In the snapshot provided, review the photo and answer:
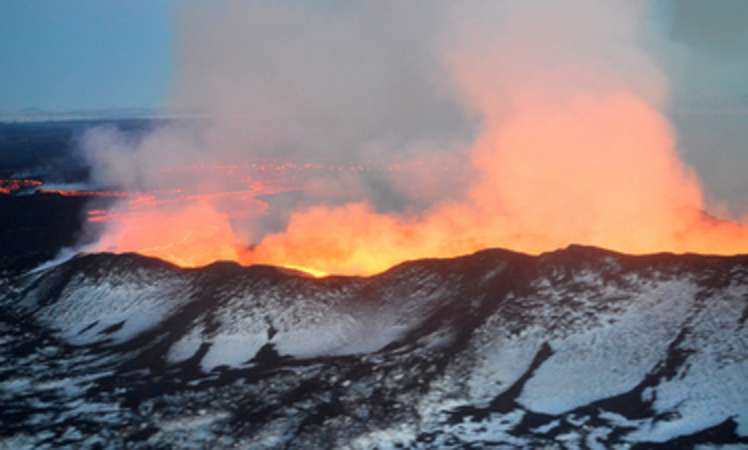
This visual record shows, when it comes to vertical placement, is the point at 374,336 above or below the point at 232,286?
below

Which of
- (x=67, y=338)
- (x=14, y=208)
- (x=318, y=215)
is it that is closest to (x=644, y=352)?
(x=67, y=338)

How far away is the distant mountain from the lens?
97.7 feet

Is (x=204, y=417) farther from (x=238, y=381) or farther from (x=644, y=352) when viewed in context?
(x=644, y=352)

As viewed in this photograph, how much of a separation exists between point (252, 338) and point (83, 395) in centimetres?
1142

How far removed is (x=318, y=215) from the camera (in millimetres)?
79188

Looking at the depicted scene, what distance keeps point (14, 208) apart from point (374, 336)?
94013 mm

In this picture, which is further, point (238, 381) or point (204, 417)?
point (238, 381)

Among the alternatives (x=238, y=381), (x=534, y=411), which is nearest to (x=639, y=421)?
(x=534, y=411)

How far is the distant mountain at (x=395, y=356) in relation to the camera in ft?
97.7

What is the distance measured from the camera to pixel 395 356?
124 ft

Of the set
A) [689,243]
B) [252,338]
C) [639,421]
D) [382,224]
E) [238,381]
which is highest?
[382,224]

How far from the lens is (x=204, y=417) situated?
31797 millimetres

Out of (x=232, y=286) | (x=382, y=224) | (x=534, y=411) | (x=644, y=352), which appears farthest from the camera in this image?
(x=382, y=224)

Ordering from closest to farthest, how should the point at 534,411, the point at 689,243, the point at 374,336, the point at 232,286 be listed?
the point at 534,411 → the point at 374,336 → the point at 232,286 → the point at 689,243
